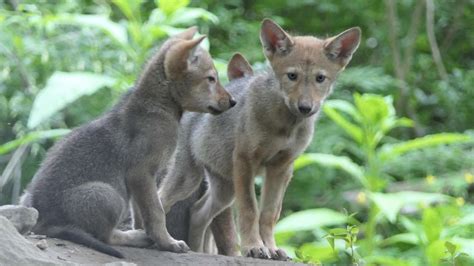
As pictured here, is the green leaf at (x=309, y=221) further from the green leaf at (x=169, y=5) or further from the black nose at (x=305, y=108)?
the green leaf at (x=169, y=5)

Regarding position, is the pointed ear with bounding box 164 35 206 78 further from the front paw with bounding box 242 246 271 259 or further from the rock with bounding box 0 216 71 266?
the rock with bounding box 0 216 71 266

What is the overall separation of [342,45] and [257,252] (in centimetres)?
149

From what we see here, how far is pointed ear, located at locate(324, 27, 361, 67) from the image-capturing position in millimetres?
7152

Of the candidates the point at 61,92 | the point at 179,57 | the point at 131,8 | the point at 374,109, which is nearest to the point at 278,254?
the point at 179,57

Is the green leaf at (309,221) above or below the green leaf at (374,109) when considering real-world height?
below

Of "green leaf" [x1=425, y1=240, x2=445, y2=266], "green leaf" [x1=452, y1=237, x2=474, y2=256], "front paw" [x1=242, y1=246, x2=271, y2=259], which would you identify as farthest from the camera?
"green leaf" [x1=425, y1=240, x2=445, y2=266]

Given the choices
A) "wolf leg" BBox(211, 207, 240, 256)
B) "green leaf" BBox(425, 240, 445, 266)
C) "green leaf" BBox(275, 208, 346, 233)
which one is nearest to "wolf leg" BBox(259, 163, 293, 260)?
"wolf leg" BBox(211, 207, 240, 256)

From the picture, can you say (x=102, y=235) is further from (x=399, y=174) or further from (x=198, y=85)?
(x=399, y=174)

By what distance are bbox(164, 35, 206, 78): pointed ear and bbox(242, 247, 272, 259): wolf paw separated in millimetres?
1192

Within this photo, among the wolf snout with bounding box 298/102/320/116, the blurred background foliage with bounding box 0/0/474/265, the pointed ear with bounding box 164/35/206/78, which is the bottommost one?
the blurred background foliage with bounding box 0/0/474/265

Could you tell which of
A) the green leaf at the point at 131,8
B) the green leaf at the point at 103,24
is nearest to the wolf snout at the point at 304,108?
the green leaf at the point at 103,24

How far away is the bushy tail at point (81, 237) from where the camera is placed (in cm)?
589

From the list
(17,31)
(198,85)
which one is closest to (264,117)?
(198,85)

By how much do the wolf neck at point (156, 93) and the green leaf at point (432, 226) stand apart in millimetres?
1887
